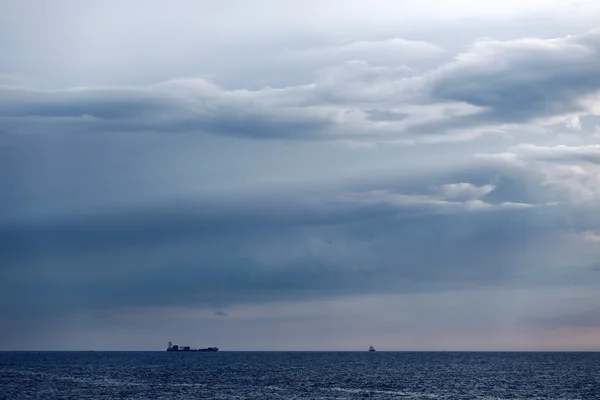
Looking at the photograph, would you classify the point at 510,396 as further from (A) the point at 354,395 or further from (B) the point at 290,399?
(B) the point at 290,399

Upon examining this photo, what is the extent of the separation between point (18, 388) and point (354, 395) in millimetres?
68549

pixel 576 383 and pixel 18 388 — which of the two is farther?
pixel 576 383

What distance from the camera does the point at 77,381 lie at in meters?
190

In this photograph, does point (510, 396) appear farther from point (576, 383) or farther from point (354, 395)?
point (576, 383)

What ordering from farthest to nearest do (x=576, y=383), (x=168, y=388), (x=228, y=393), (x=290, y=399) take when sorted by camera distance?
1. (x=576, y=383)
2. (x=168, y=388)
3. (x=228, y=393)
4. (x=290, y=399)

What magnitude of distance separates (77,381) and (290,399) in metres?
71.8

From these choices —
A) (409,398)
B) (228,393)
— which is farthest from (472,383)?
(228,393)

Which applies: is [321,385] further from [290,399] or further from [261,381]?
[290,399]

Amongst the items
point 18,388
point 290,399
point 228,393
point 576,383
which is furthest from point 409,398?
point 18,388

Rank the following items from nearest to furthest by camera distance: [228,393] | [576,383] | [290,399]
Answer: [290,399] → [228,393] → [576,383]

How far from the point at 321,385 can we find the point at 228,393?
2734 cm

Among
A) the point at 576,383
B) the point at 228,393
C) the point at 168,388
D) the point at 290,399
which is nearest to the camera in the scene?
the point at 290,399

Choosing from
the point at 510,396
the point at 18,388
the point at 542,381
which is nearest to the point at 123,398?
the point at 18,388

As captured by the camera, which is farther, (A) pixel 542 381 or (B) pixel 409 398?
(A) pixel 542 381
